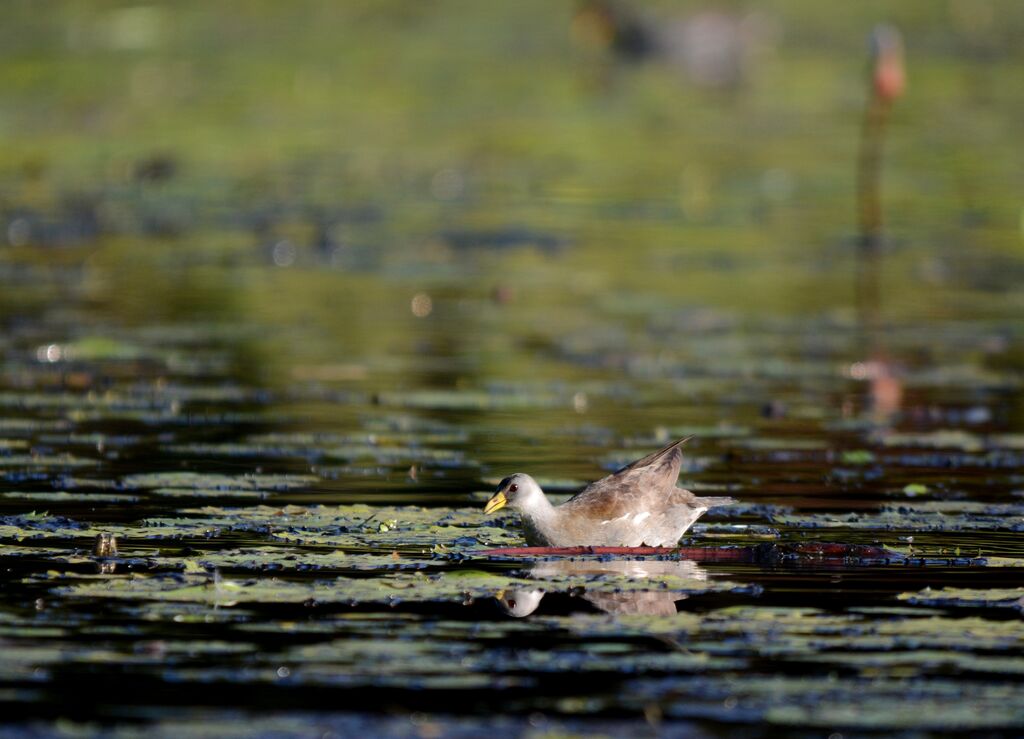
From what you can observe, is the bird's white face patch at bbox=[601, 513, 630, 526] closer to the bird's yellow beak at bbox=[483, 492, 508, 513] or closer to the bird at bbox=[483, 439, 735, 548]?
the bird at bbox=[483, 439, 735, 548]

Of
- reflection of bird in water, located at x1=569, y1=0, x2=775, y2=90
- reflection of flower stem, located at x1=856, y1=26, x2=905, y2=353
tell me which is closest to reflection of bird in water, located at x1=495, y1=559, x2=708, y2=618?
reflection of flower stem, located at x1=856, y1=26, x2=905, y2=353

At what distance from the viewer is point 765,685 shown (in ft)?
22.5

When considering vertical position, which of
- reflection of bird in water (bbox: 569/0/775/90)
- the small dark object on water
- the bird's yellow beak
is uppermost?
reflection of bird in water (bbox: 569/0/775/90)

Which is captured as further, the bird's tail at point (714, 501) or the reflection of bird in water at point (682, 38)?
the reflection of bird in water at point (682, 38)

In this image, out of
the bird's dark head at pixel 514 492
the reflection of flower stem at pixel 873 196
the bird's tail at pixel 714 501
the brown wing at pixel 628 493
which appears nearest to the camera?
the bird's dark head at pixel 514 492

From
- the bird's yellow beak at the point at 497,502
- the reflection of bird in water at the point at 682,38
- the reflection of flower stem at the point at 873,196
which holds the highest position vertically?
the reflection of bird in water at the point at 682,38

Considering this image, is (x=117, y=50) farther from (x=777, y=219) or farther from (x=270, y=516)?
(x=270, y=516)

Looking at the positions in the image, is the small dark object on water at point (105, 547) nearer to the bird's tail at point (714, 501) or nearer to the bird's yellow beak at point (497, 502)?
the bird's yellow beak at point (497, 502)

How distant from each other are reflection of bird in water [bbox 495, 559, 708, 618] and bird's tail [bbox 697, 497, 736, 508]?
0.62 meters

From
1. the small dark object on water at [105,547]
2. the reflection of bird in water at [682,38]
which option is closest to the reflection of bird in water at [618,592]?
the small dark object on water at [105,547]

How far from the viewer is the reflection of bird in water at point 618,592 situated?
8.07 m

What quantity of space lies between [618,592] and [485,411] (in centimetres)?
525

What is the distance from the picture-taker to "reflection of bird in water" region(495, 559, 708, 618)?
807 centimetres

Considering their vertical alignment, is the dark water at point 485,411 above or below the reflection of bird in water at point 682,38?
below
